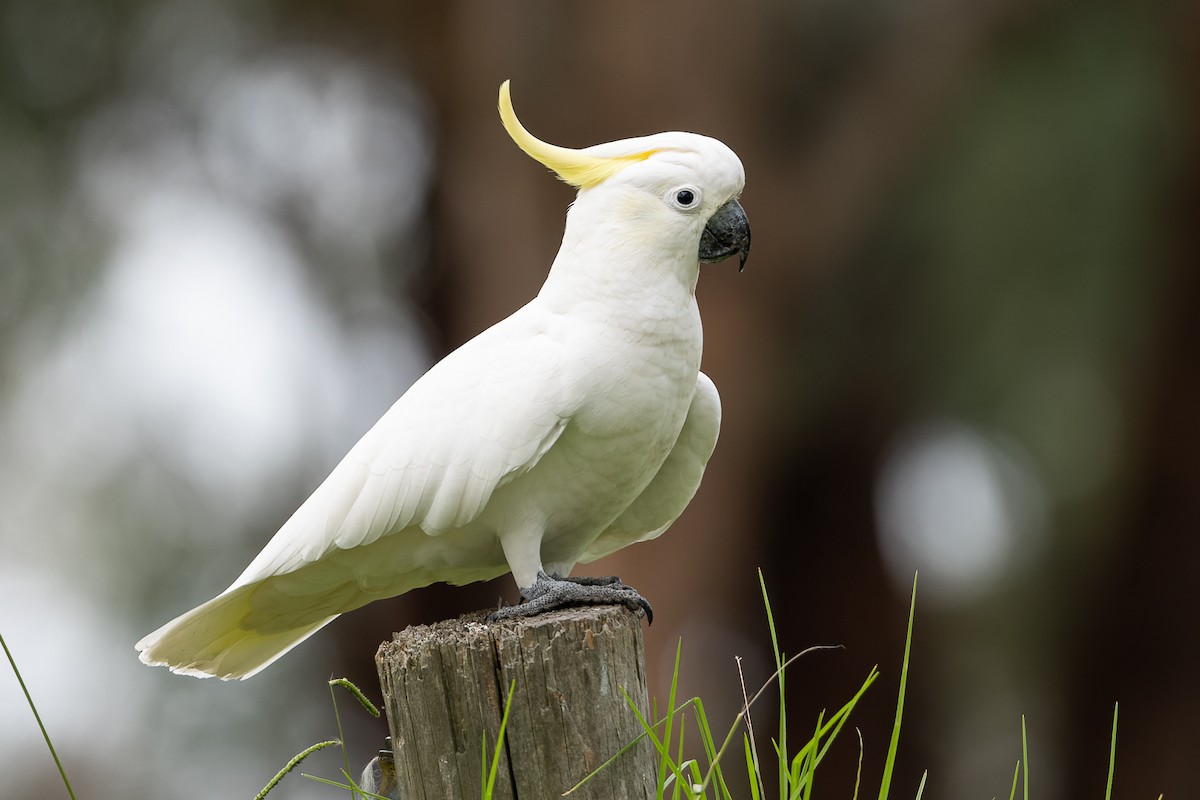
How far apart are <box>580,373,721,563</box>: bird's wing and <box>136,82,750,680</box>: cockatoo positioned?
9cm

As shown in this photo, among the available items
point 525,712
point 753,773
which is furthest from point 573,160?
point 753,773

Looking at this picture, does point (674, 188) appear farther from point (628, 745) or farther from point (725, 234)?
point (628, 745)

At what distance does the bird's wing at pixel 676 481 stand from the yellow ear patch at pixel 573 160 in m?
0.47

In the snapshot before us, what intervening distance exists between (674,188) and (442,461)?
2.36ft

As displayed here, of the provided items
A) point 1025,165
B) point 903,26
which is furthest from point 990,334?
point 903,26

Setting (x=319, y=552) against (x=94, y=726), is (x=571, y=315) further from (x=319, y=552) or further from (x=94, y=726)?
(x=94, y=726)

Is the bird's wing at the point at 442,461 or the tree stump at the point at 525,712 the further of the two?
the bird's wing at the point at 442,461

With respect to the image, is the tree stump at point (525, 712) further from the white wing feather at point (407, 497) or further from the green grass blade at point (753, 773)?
the white wing feather at point (407, 497)

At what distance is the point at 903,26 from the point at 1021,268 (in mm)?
1690

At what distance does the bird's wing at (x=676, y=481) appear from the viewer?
2.71m

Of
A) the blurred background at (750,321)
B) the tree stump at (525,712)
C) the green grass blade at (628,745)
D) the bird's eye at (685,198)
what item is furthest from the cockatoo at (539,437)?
the blurred background at (750,321)

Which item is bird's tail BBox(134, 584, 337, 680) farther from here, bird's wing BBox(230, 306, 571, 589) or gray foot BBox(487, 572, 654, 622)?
gray foot BBox(487, 572, 654, 622)

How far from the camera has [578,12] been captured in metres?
5.87

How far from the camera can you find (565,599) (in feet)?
7.49
